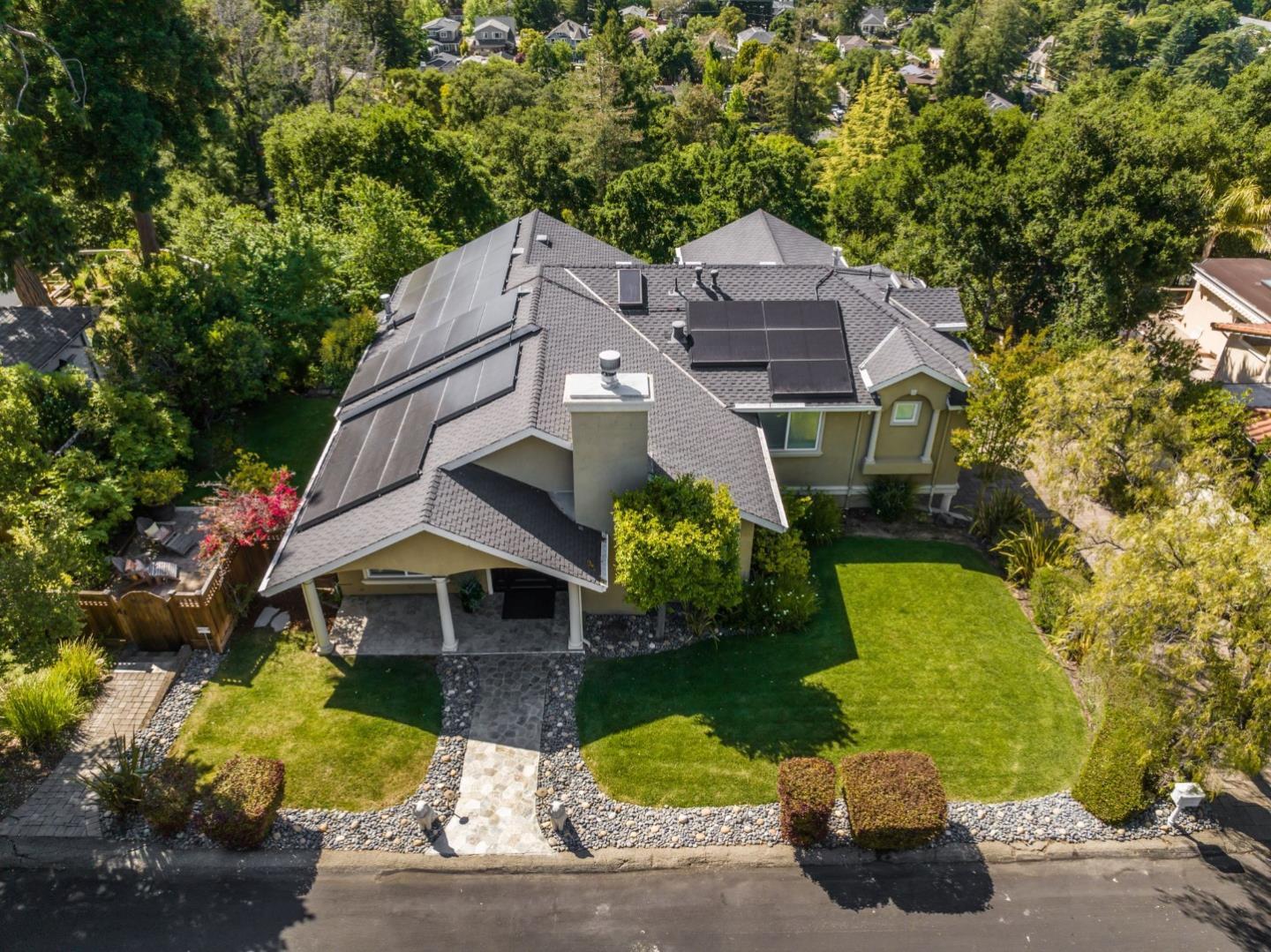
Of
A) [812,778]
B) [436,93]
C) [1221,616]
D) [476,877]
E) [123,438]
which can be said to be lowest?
[476,877]

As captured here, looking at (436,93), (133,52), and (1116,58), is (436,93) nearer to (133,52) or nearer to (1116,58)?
(133,52)

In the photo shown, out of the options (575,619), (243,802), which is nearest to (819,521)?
(575,619)

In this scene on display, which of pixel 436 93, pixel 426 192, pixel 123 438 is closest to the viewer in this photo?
pixel 123 438

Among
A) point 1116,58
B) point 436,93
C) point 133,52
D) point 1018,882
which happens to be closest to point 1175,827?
point 1018,882

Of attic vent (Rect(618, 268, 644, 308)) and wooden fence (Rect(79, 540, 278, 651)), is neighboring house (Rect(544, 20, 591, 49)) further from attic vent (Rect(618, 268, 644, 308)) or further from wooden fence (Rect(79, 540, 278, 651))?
wooden fence (Rect(79, 540, 278, 651))

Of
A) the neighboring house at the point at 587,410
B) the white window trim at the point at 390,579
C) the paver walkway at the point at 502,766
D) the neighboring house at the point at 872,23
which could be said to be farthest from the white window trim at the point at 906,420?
the neighboring house at the point at 872,23

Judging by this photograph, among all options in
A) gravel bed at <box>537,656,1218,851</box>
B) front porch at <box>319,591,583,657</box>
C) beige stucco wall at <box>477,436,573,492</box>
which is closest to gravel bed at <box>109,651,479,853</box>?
front porch at <box>319,591,583,657</box>

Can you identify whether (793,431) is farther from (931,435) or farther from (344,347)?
(344,347)
